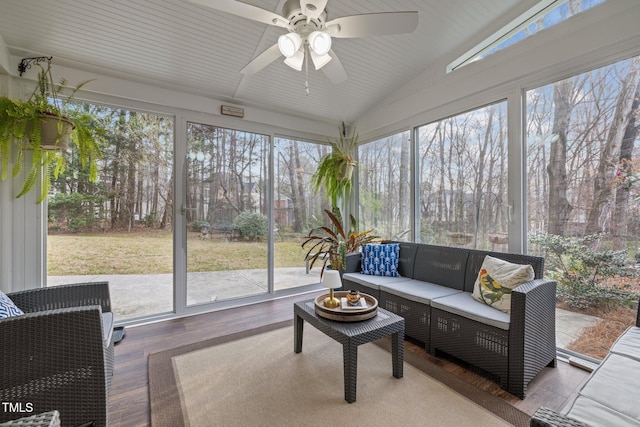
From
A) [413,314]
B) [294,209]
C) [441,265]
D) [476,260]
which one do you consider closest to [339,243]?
[294,209]

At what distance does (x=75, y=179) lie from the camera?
279 centimetres

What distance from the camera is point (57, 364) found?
137 centimetres

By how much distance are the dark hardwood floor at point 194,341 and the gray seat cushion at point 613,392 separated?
657 mm

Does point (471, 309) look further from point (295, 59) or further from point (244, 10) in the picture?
point (244, 10)

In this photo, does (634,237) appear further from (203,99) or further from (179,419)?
(203,99)

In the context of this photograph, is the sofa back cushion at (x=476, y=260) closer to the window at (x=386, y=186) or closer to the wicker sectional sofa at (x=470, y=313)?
the wicker sectional sofa at (x=470, y=313)

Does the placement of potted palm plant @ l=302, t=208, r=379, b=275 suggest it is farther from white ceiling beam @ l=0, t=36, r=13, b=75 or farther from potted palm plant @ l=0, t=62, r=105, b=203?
white ceiling beam @ l=0, t=36, r=13, b=75

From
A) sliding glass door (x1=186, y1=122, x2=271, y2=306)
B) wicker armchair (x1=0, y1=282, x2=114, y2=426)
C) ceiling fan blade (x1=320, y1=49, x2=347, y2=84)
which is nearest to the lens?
wicker armchair (x1=0, y1=282, x2=114, y2=426)

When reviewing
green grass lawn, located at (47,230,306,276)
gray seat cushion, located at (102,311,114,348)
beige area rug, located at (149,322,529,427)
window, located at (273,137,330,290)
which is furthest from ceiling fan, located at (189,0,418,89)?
green grass lawn, located at (47,230,306,276)

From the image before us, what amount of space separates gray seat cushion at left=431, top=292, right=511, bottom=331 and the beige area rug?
0.47 meters

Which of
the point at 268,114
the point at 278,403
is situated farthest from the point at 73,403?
the point at 268,114

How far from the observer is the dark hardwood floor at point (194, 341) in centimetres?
180

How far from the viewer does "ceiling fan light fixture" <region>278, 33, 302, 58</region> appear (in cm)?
168

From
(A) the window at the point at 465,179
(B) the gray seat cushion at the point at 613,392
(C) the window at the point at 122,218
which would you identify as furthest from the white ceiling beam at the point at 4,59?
(B) the gray seat cushion at the point at 613,392
